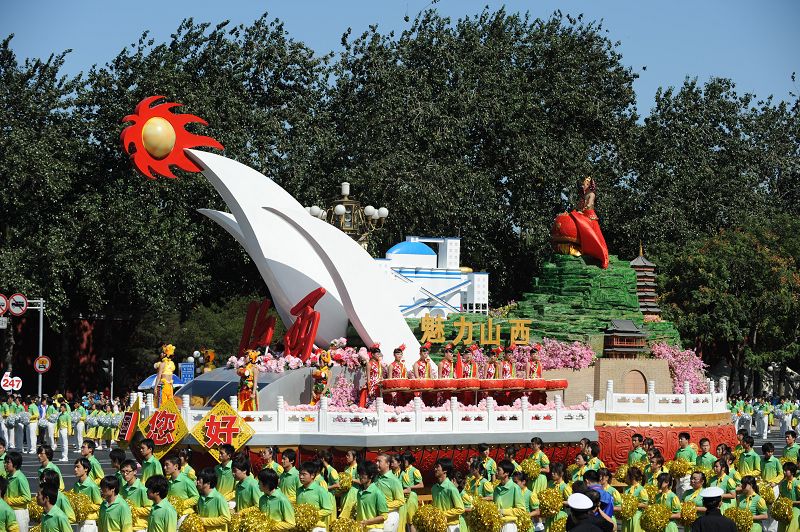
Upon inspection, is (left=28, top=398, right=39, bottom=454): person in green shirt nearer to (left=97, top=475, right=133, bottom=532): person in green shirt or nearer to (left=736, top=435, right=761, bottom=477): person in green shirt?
(left=736, top=435, right=761, bottom=477): person in green shirt

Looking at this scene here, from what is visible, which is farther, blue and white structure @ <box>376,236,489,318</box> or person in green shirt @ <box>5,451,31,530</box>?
blue and white structure @ <box>376,236,489,318</box>

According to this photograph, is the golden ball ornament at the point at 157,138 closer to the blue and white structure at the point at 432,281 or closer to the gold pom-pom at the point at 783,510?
the blue and white structure at the point at 432,281

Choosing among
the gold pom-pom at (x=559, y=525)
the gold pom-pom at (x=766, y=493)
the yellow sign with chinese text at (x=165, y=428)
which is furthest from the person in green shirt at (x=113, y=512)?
the yellow sign with chinese text at (x=165, y=428)

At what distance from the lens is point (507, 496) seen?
16.5m

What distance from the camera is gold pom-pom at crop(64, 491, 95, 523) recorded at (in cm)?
1584

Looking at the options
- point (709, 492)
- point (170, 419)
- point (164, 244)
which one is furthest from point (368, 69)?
point (709, 492)

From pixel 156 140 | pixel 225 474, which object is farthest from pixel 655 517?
pixel 156 140

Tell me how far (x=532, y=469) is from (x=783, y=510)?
4226 mm

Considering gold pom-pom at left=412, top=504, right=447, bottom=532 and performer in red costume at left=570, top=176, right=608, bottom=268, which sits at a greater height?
performer in red costume at left=570, top=176, right=608, bottom=268

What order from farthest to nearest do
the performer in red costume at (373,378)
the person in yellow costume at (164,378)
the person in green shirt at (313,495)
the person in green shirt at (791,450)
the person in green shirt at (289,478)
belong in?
the performer in red costume at (373,378) < the person in yellow costume at (164,378) < the person in green shirt at (791,450) < the person in green shirt at (289,478) < the person in green shirt at (313,495)

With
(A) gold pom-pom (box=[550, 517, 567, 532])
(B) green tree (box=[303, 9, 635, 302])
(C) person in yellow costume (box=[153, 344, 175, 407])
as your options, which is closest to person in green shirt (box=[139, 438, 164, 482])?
(A) gold pom-pom (box=[550, 517, 567, 532])

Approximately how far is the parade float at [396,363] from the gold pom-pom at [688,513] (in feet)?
30.5

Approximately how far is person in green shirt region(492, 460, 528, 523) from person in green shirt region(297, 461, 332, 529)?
2218mm

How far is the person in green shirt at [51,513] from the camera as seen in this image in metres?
14.0
